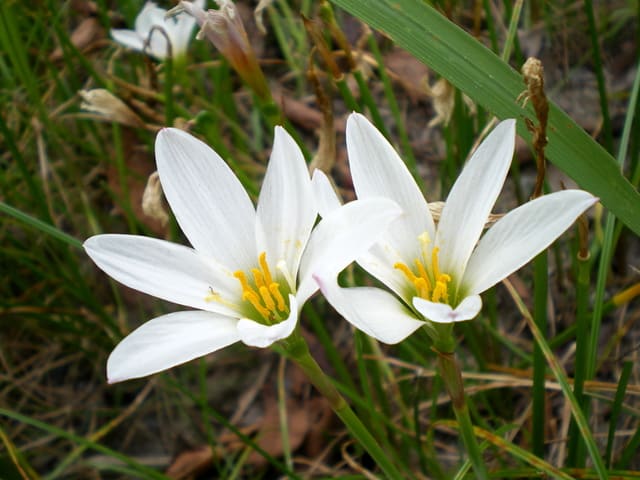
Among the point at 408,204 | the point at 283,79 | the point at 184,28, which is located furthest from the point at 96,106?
the point at 283,79

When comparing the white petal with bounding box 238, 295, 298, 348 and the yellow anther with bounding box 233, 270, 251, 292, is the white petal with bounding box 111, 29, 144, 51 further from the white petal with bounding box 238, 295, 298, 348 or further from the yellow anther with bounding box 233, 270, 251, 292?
the white petal with bounding box 238, 295, 298, 348

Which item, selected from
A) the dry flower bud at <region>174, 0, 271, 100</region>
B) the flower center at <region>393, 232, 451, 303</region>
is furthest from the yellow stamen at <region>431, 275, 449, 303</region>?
the dry flower bud at <region>174, 0, 271, 100</region>

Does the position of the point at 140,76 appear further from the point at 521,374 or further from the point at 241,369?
the point at 521,374

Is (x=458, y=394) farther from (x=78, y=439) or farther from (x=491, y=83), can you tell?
(x=78, y=439)

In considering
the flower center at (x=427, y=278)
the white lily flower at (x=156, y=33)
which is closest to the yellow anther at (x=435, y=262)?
the flower center at (x=427, y=278)

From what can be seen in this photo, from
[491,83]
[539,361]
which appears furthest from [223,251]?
[539,361]

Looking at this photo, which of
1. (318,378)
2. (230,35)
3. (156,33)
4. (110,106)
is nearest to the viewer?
(318,378)
